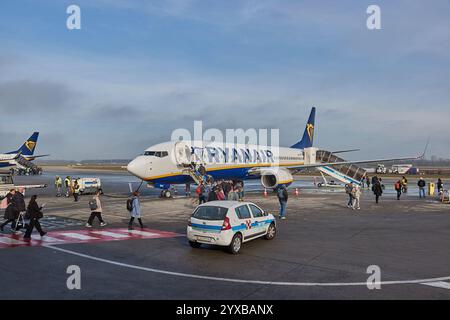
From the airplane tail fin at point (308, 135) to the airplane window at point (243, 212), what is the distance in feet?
123

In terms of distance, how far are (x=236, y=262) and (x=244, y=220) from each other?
193cm

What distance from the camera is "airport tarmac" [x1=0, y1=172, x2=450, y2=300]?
8828mm

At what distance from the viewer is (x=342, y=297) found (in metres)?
8.46

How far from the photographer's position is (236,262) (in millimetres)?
11562

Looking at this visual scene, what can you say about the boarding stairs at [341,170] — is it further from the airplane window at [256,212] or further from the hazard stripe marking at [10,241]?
the hazard stripe marking at [10,241]

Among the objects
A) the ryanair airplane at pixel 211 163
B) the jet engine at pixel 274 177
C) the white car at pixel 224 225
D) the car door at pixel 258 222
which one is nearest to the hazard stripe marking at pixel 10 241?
the white car at pixel 224 225

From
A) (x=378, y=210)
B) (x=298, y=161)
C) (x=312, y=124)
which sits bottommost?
(x=378, y=210)

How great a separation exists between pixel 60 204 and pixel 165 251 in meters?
17.0

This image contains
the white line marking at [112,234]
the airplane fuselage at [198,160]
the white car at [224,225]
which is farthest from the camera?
the airplane fuselage at [198,160]

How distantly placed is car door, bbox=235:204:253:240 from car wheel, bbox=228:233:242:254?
0.23 metres

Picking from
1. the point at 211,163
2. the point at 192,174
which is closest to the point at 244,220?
the point at 192,174

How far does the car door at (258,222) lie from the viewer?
1382cm
